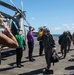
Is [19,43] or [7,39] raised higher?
[19,43]

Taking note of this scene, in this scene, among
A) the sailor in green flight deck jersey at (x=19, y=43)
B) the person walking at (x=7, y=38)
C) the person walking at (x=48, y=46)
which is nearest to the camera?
the person walking at (x=7, y=38)

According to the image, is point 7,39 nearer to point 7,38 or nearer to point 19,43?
point 7,38

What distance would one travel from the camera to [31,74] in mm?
10781

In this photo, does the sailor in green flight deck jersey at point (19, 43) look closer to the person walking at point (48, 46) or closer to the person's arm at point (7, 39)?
the person walking at point (48, 46)

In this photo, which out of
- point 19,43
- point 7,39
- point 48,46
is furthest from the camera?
point 19,43

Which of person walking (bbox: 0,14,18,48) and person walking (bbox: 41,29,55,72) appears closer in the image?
person walking (bbox: 0,14,18,48)

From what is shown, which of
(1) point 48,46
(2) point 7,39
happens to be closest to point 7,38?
(2) point 7,39

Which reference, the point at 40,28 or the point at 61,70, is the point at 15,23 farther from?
the point at 61,70

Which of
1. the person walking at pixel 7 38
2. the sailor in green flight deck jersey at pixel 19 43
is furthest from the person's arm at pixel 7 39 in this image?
the sailor in green flight deck jersey at pixel 19 43

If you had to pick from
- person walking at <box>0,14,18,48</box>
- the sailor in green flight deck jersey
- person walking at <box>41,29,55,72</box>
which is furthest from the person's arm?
the sailor in green flight deck jersey

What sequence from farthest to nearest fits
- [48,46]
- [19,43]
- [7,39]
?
[19,43]
[48,46]
[7,39]

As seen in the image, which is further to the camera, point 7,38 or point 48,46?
point 48,46

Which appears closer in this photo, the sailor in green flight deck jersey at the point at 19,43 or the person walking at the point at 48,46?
the person walking at the point at 48,46

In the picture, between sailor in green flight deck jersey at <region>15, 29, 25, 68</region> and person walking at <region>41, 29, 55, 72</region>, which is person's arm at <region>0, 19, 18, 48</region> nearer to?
person walking at <region>41, 29, 55, 72</region>
